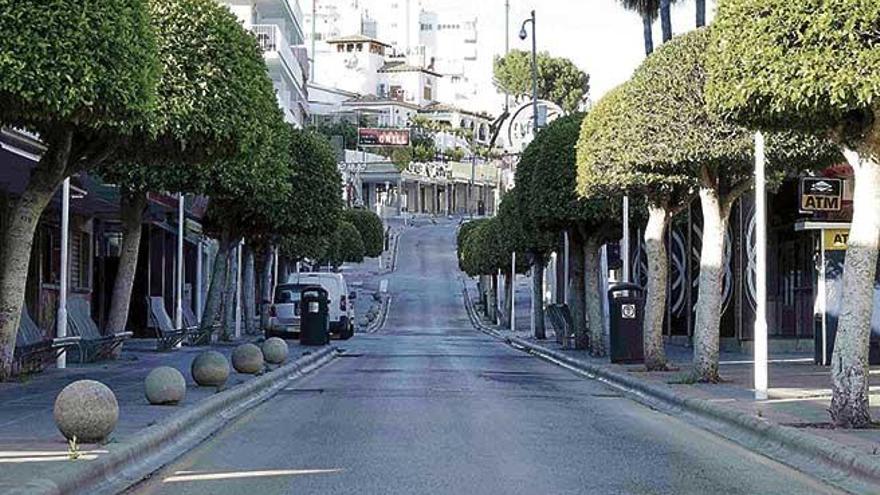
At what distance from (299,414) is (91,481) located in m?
7.48

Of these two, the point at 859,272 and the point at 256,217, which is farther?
the point at 256,217

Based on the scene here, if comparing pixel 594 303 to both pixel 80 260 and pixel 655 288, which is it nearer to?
pixel 655 288

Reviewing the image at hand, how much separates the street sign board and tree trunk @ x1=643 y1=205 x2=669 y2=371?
106 m

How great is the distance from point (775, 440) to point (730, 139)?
725cm

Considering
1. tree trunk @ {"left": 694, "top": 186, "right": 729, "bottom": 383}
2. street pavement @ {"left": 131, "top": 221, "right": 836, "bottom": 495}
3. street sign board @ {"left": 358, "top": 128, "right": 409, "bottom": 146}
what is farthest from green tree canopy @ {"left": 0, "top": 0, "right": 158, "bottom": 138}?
street sign board @ {"left": 358, "top": 128, "right": 409, "bottom": 146}

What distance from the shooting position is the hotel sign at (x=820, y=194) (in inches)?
1082

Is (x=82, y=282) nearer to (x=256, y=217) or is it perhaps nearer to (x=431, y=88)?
(x=256, y=217)

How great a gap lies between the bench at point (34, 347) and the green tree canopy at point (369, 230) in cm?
7907

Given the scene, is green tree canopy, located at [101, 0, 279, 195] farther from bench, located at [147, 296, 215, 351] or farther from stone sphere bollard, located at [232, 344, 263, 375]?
bench, located at [147, 296, 215, 351]

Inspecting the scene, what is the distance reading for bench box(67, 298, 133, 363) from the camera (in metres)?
27.0

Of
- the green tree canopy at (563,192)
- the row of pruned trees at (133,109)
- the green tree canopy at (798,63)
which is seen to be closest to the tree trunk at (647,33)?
the green tree canopy at (563,192)

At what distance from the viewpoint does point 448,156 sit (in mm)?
152500

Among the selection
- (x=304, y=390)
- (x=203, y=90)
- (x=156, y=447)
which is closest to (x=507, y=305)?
(x=304, y=390)

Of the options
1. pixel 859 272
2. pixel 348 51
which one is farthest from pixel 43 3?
pixel 348 51
